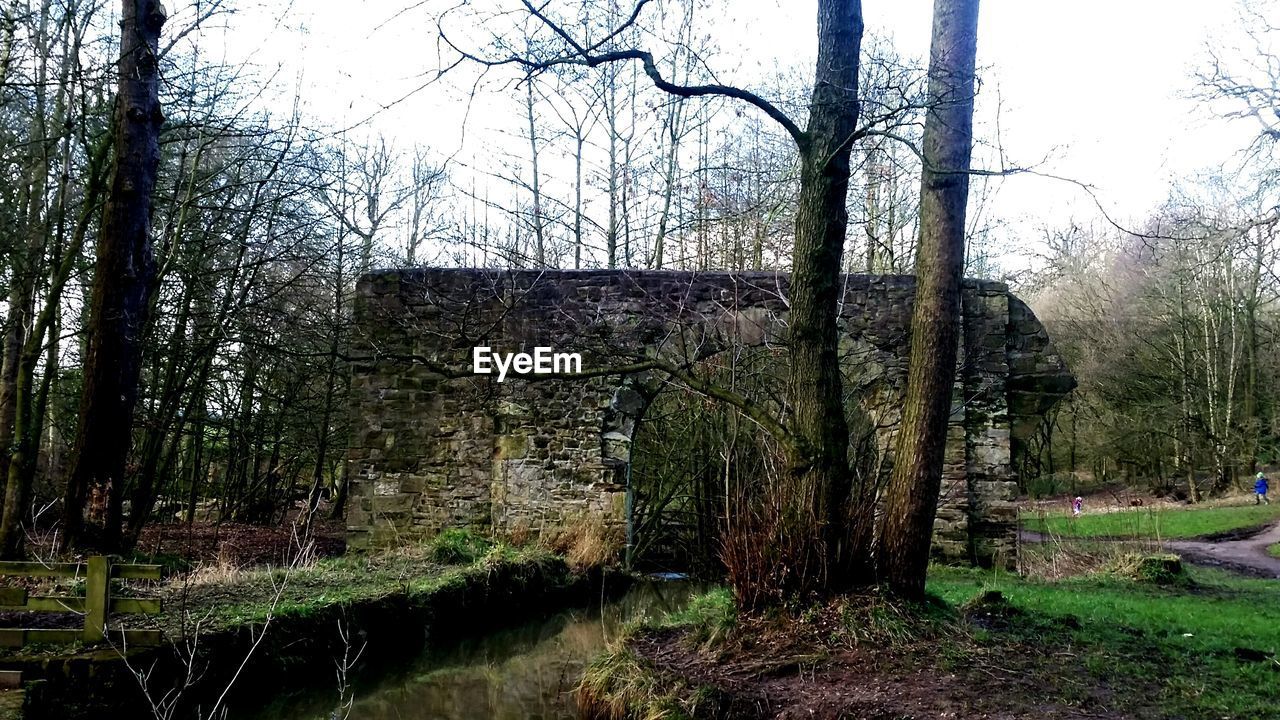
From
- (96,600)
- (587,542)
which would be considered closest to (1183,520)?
(587,542)

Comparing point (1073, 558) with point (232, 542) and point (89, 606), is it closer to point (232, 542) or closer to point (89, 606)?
point (89, 606)

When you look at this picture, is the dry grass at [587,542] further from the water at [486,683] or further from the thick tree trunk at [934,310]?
the thick tree trunk at [934,310]

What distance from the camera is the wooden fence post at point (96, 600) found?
16.8 ft

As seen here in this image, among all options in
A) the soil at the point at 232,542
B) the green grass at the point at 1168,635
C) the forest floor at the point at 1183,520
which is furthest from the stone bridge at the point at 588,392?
the forest floor at the point at 1183,520

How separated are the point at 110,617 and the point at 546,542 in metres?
5.87

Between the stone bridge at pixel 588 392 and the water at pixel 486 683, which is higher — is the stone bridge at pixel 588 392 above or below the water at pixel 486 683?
above

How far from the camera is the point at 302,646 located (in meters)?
6.32

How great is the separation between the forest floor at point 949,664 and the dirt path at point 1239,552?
7531mm

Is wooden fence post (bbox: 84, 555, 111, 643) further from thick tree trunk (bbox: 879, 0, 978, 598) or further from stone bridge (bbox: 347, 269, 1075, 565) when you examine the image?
stone bridge (bbox: 347, 269, 1075, 565)

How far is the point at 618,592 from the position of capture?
34.3ft

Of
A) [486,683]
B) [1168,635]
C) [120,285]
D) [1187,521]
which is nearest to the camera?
[1168,635]

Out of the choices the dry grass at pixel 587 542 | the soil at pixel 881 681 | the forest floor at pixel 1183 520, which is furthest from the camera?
the forest floor at pixel 1183 520

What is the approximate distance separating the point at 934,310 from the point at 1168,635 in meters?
2.42

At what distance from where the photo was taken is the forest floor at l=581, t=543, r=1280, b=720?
164 inches
